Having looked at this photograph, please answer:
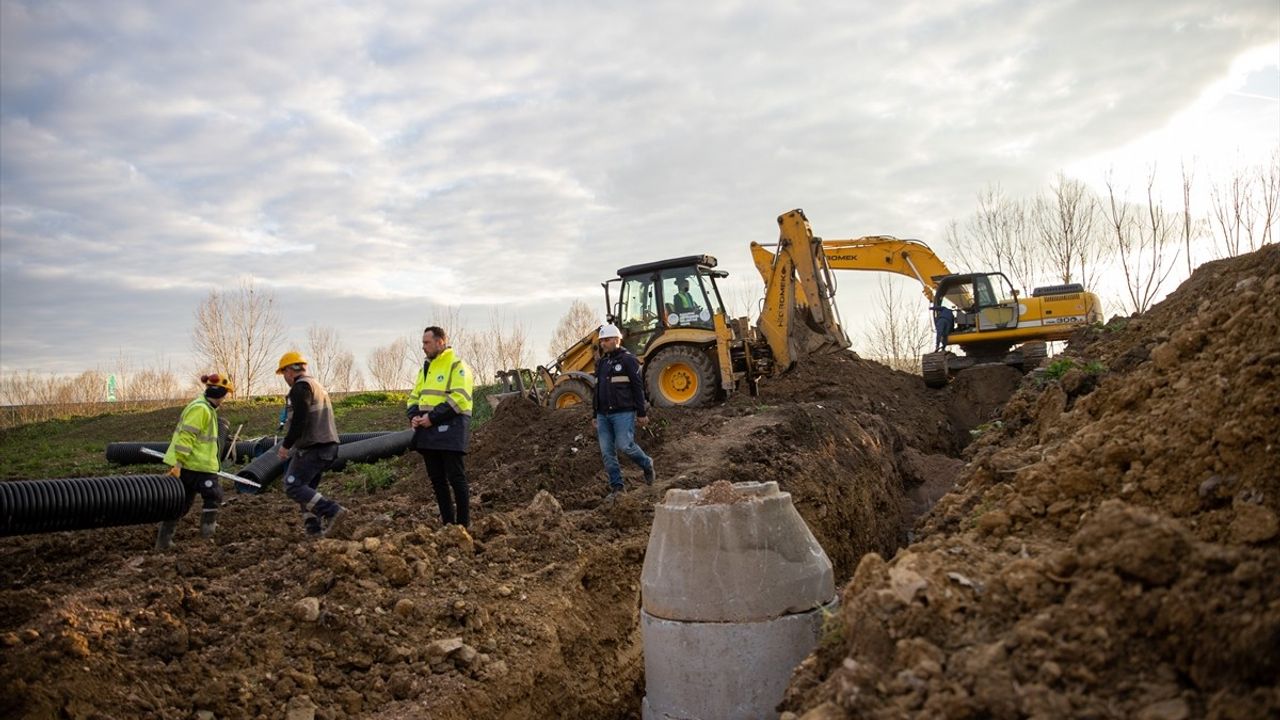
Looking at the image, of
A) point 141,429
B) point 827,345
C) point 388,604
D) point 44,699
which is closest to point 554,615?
point 388,604

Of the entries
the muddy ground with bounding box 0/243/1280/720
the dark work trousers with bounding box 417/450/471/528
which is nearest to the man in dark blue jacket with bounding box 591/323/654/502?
the muddy ground with bounding box 0/243/1280/720

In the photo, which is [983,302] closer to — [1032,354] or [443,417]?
[1032,354]

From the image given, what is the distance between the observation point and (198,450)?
8.39 metres

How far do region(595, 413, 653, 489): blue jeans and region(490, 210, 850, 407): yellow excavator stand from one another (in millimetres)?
5373

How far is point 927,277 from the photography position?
19094mm

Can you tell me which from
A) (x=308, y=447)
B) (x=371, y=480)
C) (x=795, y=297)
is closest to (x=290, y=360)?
(x=308, y=447)

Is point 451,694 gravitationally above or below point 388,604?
below

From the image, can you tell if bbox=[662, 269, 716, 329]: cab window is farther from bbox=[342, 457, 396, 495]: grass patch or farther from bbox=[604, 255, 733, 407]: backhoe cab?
bbox=[342, 457, 396, 495]: grass patch

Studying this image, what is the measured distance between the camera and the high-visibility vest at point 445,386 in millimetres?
7688

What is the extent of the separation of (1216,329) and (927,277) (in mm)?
14775

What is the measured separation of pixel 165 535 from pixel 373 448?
6.31 m

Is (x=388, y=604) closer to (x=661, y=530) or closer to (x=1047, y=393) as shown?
(x=661, y=530)

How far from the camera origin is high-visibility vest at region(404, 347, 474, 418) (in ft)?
25.2

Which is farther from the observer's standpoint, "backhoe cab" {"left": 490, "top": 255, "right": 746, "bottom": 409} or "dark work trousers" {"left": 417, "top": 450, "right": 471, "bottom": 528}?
"backhoe cab" {"left": 490, "top": 255, "right": 746, "bottom": 409}
